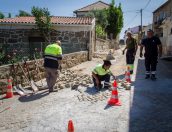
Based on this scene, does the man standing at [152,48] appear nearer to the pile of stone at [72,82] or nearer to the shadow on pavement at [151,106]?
the shadow on pavement at [151,106]

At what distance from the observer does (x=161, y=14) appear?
43.8 m

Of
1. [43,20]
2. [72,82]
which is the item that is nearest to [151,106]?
[72,82]

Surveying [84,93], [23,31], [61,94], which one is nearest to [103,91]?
[84,93]

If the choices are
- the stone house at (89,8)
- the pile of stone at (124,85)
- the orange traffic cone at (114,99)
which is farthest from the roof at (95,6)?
the orange traffic cone at (114,99)

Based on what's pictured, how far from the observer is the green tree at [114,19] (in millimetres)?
33938

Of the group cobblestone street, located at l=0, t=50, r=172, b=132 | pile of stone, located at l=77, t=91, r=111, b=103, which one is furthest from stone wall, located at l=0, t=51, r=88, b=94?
pile of stone, located at l=77, t=91, r=111, b=103

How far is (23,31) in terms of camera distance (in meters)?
18.7

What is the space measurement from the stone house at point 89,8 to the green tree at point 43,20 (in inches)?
1046

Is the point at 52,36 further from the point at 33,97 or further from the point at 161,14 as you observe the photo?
the point at 161,14

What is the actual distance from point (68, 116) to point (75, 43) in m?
12.3

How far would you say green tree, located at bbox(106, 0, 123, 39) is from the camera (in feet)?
111

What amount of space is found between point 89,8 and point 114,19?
13.4 metres

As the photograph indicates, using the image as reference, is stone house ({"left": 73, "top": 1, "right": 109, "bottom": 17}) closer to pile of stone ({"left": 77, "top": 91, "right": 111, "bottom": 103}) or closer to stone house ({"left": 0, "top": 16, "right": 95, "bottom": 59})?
stone house ({"left": 0, "top": 16, "right": 95, "bottom": 59})

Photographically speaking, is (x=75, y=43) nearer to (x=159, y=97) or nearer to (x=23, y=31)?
(x=23, y=31)
